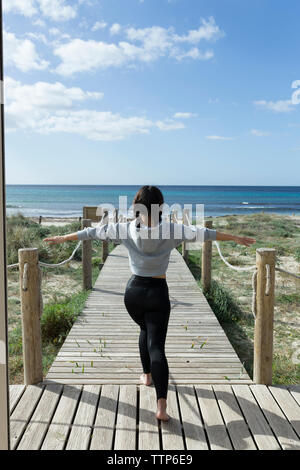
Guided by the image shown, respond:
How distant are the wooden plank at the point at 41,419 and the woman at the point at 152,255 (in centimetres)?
77

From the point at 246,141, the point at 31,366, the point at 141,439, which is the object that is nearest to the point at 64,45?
the point at 31,366

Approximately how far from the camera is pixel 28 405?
2.70m

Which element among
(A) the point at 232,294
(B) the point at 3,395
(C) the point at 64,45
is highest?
(C) the point at 64,45

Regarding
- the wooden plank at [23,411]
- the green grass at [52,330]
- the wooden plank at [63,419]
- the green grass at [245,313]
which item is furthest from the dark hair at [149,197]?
the green grass at [52,330]

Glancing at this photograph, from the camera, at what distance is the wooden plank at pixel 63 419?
228 cm

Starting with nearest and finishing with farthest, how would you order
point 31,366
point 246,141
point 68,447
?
point 68,447
point 31,366
point 246,141

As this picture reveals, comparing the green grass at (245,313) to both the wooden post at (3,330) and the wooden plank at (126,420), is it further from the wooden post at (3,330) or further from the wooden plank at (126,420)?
the wooden post at (3,330)

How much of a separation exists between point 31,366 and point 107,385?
63 centimetres

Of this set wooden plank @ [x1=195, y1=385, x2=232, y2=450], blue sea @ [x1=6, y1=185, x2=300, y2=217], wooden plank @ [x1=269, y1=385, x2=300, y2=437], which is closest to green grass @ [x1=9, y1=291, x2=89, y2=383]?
wooden plank @ [x1=195, y1=385, x2=232, y2=450]

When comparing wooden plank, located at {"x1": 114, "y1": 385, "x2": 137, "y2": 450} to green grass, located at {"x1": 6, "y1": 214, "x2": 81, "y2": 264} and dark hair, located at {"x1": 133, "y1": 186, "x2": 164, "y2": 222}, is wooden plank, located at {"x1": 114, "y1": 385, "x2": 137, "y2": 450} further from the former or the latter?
green grass, located at {"x1": 6, "y1": 214, "x2": 81, "y2": 264}

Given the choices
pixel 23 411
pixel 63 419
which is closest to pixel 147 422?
pixel 63 419

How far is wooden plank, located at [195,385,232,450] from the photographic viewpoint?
229 centimetres
